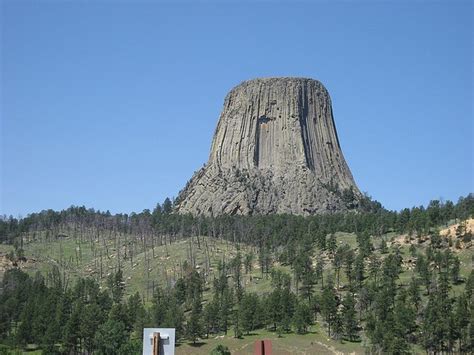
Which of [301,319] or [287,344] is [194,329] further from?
[301,319]

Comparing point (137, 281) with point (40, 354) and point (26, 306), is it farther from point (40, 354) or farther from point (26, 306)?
point (40, 354)

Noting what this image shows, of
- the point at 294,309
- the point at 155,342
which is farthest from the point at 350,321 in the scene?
the point at 155,342

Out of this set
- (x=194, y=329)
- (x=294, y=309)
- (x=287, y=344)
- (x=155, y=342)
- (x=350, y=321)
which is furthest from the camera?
(x=294, y=309)

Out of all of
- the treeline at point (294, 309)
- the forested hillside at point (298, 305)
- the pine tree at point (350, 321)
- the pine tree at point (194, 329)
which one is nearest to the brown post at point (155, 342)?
the forested hillside at point (298, 305)

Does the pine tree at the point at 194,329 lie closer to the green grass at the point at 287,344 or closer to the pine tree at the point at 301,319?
the green grass at the point at 287,344

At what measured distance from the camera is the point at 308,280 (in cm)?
15738

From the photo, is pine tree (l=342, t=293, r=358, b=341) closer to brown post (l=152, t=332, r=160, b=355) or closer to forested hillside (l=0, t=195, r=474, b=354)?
forested hillside (l=0, t=195, r=474, b=354)

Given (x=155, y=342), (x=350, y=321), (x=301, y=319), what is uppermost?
(x=155, y=342)

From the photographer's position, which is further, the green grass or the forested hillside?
the forested hillside

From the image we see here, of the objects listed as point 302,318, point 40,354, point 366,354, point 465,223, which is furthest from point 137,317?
point 465,223

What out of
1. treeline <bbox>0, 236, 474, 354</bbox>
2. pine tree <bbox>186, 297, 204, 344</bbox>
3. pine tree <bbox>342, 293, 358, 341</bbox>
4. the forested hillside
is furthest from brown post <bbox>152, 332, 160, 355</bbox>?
pine tree <bbox>186, 297, 204, 344</bbox>

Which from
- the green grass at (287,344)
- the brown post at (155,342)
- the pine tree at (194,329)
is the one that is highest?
the brown post at (155,342)

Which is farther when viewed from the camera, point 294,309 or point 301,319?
point 294,309

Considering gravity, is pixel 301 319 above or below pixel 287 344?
above
